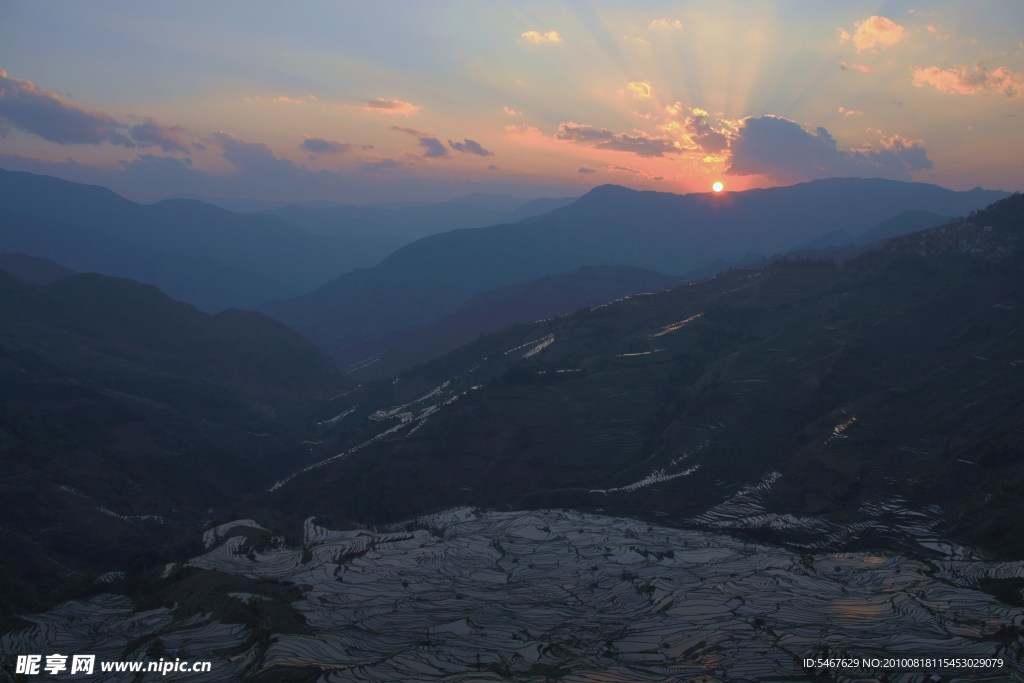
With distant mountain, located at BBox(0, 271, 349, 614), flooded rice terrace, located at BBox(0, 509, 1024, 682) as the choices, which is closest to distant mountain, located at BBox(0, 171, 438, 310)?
distant mountain, located at BBox(0, 271, 349, 614)

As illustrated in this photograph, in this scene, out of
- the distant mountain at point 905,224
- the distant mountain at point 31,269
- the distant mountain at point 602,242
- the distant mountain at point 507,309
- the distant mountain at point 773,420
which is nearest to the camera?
the distant mountain at point 773,420

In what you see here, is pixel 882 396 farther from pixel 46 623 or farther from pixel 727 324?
pixel 46 623

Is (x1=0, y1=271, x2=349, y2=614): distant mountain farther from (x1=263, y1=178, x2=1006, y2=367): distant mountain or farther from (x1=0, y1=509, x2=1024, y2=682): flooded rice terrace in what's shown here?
(x1=263, y1=178, x2=1006, y2=367): distant mountain

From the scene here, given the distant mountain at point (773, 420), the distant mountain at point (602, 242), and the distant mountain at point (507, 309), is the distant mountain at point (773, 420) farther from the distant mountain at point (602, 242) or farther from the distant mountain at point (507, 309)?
the distant mountain at point (602, 242)

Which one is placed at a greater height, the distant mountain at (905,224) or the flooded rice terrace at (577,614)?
the distant mountain at (905,224)

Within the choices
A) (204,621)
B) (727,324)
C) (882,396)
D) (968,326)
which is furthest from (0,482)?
(968,326)

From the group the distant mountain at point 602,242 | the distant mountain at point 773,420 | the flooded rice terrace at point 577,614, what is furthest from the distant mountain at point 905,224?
the flooded rice terrace at point 577,614

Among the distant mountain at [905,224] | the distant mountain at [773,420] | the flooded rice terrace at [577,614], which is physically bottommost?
the flooded rice terrace at [577,614]

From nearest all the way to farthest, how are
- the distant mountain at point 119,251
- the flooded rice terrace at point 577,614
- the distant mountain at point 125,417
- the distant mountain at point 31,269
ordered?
the flooded rice terrace at point 577,614, the distant mountain at point 125,417, the distant mountain at point 31,269, the distant mountain at point 119,251
